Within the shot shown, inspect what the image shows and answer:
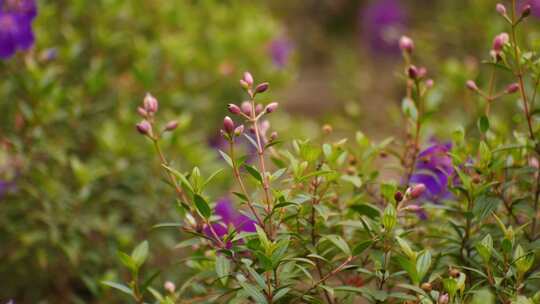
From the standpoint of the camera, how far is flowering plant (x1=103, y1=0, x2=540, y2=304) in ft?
3.23

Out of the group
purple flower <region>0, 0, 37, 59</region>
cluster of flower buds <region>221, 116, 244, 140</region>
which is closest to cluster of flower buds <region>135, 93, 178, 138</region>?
cluster of flower buds <region>221, 116, 244, 140</region>

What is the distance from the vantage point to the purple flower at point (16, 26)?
66.1 inches

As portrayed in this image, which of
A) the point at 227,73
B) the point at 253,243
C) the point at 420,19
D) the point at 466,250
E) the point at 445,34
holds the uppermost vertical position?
the point at 253,243

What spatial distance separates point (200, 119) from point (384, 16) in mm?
2084

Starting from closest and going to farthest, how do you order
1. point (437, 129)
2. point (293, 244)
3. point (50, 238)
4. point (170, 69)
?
point (293, 244) → point (50, 238) → point (437, 129) → point (170, 69)

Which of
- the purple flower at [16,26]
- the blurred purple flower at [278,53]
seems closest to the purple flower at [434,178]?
the purple flower at [16,26]

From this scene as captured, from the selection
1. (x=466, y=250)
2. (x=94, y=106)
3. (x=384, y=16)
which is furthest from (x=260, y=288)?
(x=384, y=16)

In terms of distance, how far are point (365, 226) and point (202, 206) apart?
23 centimetres

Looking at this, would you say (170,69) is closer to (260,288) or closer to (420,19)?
(260,288)

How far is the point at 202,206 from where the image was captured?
1.01m

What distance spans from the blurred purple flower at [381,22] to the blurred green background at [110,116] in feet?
3.70

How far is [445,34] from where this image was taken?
337 centimetres

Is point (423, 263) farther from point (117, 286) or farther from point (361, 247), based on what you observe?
point (117, 286)

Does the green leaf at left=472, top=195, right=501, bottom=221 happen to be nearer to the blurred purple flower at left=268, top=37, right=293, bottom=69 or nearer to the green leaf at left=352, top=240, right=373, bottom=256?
the green leaf at left=352, top=240, right=373, bottom=256
